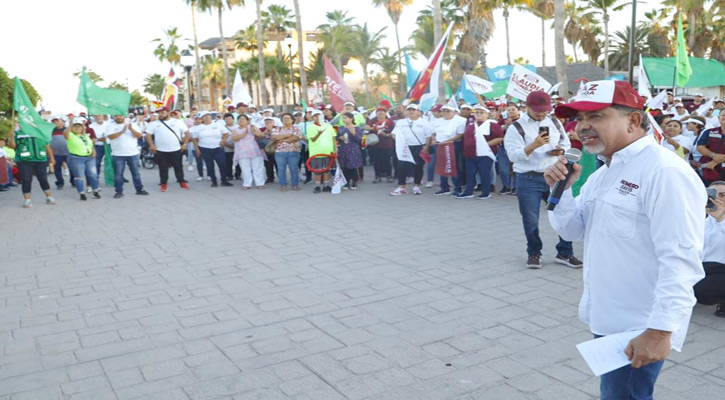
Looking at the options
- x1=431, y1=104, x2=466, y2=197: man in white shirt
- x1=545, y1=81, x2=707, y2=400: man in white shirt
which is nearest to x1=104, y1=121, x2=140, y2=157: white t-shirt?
x1=431, y1=104, x2=466, y2=197: man in white shirt

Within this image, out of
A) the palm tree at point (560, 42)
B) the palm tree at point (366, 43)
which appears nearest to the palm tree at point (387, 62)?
the palm tree at point (366, 43)

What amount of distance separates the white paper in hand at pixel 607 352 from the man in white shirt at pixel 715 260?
3.05m

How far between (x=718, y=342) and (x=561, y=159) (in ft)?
8.76

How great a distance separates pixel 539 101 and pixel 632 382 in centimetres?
426

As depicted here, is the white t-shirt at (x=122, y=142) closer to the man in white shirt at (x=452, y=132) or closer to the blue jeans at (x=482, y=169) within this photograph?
the man in white shirt at (x=452, y=132)

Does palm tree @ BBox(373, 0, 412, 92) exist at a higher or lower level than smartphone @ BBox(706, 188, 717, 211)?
higher

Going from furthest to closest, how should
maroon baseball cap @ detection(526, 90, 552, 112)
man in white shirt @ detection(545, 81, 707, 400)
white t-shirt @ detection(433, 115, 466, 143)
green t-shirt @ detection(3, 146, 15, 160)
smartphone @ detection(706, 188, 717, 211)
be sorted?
green t-shirt @ detection(3, 146, 15, 160)
white t-shirt @ detection(433, 115, 466, 143)
maroon baseball cap @ detection(526, 90, 552, 112)
smartphone @ detection(706, 188, 717, 211)
man in white shirt @ detection(545, 81, 707, 400)

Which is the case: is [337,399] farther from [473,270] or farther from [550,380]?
[473,270]

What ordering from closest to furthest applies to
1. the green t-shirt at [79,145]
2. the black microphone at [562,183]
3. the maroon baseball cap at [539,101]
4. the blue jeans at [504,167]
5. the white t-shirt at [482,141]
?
the black microphone at [562,183] < the maroon baseball cap at [539,101] < the white t-shirt at [482,141] < the blue jeans at [504,167] < the green t-shirt at [79,145]

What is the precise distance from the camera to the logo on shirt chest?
2.17 metres

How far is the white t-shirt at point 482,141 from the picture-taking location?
1097 cm

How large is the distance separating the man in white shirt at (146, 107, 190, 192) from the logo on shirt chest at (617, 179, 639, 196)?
12600 mm

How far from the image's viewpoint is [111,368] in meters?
4.13

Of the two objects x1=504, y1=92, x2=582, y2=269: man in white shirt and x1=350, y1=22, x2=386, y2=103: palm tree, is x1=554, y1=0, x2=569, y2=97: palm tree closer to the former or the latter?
x1=504, y1=92, x2=582, y2=269: man in white shirt
